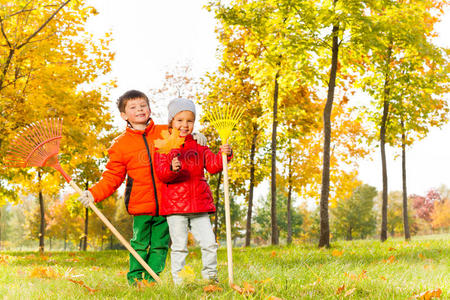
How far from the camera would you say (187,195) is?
3.52m

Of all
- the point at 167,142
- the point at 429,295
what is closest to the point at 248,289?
the point at 167,142

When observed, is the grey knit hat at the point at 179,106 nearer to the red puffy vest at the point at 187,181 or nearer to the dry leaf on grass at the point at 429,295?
the red puffy vest at the point at 187,181

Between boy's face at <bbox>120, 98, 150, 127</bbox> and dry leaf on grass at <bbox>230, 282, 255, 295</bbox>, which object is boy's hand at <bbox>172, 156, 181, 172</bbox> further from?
dry leaf on grass at <bbox>230, 282, 255, 295</bbox>

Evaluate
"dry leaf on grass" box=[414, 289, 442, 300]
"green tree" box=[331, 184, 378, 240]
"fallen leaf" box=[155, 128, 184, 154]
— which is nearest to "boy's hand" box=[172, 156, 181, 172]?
"fallen leaf" box=[155, 128, 184, 154]

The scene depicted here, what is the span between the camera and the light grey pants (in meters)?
3.58

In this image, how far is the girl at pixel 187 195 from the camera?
11.5 ft

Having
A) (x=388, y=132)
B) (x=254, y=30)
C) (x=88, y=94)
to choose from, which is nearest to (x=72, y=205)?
(x=88, y=94)

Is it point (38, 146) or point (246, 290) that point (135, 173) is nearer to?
point (38, 146)

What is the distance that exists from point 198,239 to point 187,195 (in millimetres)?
A: 424

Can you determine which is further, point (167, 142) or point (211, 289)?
point (167, 142)

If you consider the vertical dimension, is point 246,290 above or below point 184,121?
below

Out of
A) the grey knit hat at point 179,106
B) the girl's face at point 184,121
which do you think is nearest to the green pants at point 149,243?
the girl's face at point 184,121

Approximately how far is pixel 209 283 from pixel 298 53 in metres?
6.72

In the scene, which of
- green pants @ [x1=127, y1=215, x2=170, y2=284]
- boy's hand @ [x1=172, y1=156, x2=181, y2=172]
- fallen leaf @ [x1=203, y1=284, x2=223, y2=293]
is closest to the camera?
fallen leaf @ [x1=203, y1=284, x2=223, y2=293]
